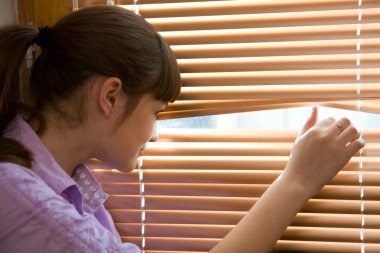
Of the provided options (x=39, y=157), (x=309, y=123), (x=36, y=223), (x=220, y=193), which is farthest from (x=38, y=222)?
(x=309, y=123)

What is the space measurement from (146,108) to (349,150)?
1.31ft

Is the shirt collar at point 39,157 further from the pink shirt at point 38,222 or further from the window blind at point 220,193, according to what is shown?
the window blind at point 220,193

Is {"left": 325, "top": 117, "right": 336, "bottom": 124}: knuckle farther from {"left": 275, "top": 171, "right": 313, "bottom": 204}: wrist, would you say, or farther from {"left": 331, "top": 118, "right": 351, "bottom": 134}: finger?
{"left": 275, "top": 171, "right": 313, "bottom": 204}: wrist

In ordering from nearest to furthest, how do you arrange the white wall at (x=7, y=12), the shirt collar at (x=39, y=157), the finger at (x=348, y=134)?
the shirt collar at (x=39, y=157), the finger at (x=348, y=134), the white wall at (x=7, y=12)

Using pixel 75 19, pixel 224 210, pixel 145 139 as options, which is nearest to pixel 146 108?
pixel 145 139

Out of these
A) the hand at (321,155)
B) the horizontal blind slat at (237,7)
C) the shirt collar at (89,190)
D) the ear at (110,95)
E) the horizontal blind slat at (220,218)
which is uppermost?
the horizontal blind slat at (237,7)

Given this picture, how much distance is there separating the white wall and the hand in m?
0.72

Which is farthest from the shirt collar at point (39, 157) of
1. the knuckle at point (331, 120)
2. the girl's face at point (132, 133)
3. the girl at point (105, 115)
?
the knuckle at point (331, 120)

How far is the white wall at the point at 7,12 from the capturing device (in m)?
1.29

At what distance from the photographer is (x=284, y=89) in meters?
1.17

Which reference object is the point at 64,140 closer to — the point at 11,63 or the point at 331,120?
the point at 11,63

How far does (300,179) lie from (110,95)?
0.39 m

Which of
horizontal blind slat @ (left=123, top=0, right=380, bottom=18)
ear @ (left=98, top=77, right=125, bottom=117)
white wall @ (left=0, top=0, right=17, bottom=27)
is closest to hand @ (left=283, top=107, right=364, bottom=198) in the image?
horizontal blind slat @ (left=123, top=0, right=380, bottom=18)

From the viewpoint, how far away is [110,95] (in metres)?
1.02
